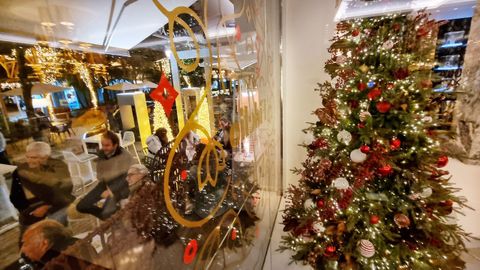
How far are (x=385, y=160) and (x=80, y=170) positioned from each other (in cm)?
145

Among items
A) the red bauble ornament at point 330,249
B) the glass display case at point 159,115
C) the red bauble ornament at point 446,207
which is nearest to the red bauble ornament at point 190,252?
the glass display case at point 159,115

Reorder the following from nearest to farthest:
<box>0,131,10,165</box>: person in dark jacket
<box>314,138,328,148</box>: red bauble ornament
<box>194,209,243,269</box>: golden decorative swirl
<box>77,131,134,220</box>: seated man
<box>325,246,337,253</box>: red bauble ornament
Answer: <box>0,131,10,165</box>: person in dark jacket < <box>77,131,134,220</box>: seated man < <box>194,209,243,269</box>: golden decorative swirl < <box>325,246,337,253</box>: red bauble ornament < <box>314,138,328,148</box>: red bauble ornament

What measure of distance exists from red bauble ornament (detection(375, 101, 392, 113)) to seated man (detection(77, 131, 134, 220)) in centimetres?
136

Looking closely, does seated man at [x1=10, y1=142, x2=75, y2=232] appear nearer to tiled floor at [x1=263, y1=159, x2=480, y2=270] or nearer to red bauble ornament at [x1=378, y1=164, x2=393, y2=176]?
red bauble ornament at [x1=378, y1=164, x2=393, y2=176]

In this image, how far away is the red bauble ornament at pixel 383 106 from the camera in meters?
1.25

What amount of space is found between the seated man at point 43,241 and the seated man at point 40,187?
1 centimetres

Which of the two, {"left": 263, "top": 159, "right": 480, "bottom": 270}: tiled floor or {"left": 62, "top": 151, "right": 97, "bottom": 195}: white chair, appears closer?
{"left": 62, "top": 151, "right": 97, "bottom": 195}: white chair

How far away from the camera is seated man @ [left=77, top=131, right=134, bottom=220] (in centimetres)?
43

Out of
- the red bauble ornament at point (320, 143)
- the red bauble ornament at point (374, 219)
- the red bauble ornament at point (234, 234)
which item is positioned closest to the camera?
the red bauble ornament at point (234, 234)

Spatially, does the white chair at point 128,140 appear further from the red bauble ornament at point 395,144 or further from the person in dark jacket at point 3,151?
the red bauble ornament at point 395,144

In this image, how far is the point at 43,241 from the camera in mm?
345

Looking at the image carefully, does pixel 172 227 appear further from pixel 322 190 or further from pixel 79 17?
pixel 322 190

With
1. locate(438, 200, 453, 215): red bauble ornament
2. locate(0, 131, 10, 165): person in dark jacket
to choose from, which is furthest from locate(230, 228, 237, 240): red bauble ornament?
locate(438, 200, 453, 215): red bauble ornament

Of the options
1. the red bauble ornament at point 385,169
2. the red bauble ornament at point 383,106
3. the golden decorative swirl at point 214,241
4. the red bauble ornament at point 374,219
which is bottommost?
the red bauble ornament at point 374,219
